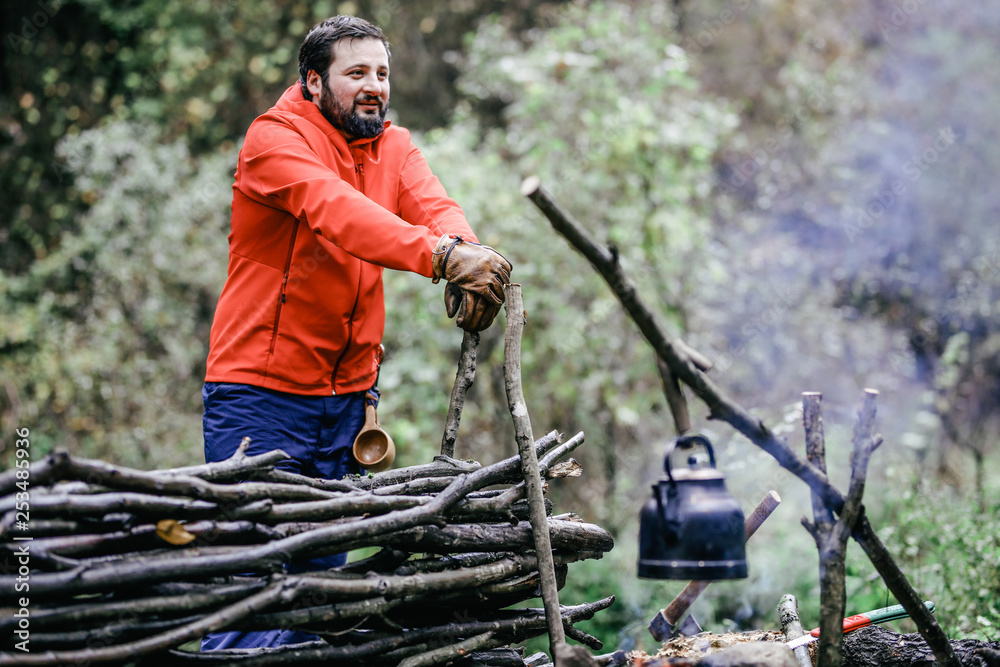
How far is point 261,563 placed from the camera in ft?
6.74

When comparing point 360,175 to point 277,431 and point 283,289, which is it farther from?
point 277,431

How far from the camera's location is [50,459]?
1.86 meters

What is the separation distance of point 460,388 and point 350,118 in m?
1.05

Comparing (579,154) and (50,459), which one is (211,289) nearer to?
(579,154)

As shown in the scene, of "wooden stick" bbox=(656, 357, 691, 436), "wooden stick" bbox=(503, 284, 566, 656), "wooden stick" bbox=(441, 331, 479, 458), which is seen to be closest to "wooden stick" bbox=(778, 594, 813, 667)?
"wooden stick" bbox=(503, 284, 566, 656)

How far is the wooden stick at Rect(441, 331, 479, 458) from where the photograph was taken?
2742 millimetres

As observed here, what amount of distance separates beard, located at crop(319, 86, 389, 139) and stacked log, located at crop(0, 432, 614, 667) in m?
1.22

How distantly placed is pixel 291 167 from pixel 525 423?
114 cm

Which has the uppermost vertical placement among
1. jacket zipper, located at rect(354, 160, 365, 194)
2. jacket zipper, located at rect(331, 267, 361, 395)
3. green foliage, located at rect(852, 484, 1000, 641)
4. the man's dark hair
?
the man's dark hair

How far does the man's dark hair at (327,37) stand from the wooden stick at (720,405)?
111 cm

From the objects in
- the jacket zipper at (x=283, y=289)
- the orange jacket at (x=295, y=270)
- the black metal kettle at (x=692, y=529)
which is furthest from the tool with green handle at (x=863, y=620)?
the jacket zipper at (x=283, y=289)

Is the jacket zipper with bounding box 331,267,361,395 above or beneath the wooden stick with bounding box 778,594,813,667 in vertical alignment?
above

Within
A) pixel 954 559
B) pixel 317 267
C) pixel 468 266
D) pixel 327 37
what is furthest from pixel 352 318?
pixel 954 559

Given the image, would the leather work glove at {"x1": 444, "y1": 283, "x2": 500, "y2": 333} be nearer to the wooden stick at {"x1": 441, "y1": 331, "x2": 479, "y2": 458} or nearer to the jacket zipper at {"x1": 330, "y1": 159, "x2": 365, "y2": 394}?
the wooden stick at {"x1": 441, "y1": 331, "x2": 479, "y2": 458}
